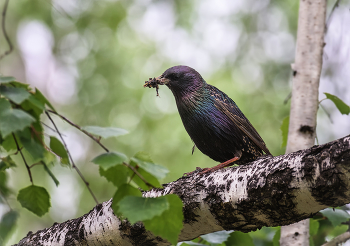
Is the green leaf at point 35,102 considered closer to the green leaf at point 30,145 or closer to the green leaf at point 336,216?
the green leaf at point 30,145

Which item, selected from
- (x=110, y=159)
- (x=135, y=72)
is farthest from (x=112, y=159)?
(x=135, y=72)

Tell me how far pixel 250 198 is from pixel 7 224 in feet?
4.24

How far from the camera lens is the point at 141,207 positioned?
44.8 inches

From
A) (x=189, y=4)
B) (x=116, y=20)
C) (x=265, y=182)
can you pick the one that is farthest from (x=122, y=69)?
(x=265, y=182)

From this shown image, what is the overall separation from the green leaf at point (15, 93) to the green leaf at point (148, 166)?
1.24ft

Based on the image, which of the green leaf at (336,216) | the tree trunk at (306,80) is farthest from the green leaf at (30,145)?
the tree trunk at (306,80)

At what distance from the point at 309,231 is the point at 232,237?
640 mm

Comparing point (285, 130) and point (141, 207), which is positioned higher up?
point (285, 130)

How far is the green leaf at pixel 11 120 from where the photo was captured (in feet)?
3.44

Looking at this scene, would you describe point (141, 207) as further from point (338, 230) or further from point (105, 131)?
point (338, 230)

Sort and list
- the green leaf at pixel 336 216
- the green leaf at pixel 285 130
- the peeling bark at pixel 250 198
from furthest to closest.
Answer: the green leaf at pixel 285 130 < the green leaf at pixel 336 216 < the peeling bark at pixel 250 198

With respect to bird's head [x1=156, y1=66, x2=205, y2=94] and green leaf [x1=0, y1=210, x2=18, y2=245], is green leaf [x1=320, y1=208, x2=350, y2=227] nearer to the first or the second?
bird's head [x1=156, y1=66, x2=205, y2=94]

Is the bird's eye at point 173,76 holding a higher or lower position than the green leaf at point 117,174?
higher

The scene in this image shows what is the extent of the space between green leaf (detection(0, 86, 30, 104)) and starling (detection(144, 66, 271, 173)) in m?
2.04
